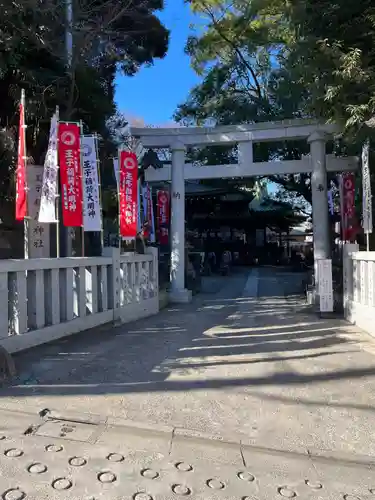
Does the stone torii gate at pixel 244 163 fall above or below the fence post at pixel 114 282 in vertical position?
above

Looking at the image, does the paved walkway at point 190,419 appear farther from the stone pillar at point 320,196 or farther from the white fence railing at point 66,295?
the stone pillar at point 320,196

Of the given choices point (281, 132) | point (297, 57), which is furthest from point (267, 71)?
point (297, 57)

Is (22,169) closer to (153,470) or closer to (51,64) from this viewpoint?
(51,64)

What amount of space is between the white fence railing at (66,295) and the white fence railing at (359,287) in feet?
14.2

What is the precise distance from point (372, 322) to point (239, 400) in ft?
13.0

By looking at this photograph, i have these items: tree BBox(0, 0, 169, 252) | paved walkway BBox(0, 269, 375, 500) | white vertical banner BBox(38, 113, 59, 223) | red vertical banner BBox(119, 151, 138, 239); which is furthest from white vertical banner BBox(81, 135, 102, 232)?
paved walkway BBox(0, 269, 375, 500)

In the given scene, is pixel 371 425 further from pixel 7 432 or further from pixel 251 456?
pixel 7 432

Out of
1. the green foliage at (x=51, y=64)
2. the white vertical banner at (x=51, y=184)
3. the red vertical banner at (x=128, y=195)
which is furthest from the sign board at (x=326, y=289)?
the green foliage at (x=51, y=64)

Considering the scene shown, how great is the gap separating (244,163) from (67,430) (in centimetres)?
1004

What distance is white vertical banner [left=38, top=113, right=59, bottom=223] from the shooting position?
7609mm

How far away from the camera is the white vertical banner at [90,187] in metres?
8.59

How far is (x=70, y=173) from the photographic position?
8273 mm

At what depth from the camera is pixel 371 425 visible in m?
4.01

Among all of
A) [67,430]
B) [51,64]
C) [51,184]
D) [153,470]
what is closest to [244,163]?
[51,64]
